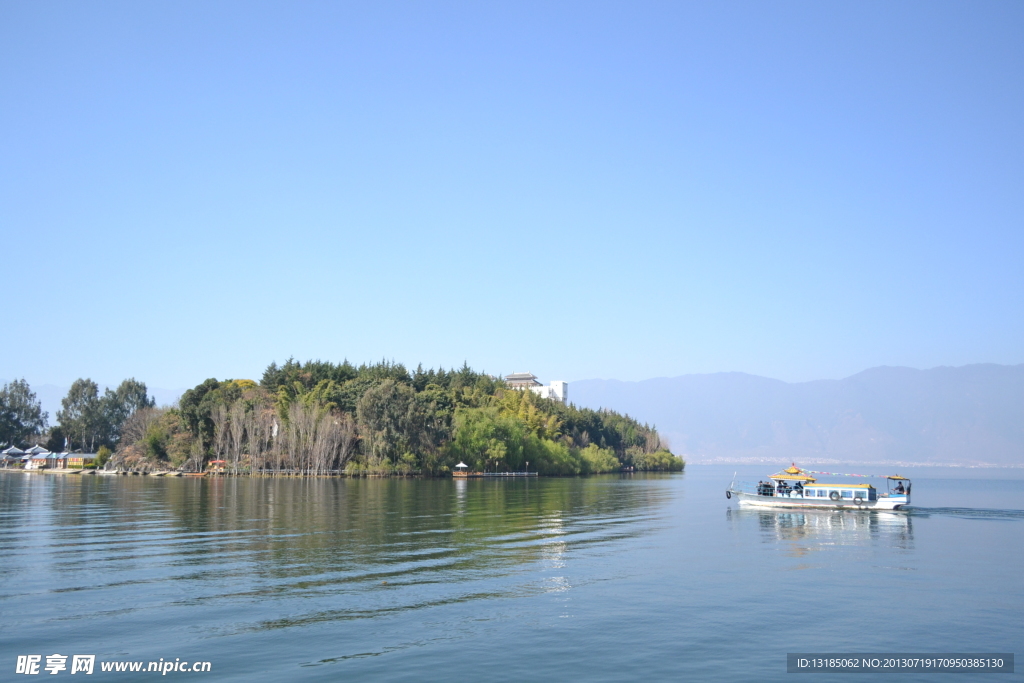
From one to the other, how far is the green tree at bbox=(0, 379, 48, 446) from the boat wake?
162 metres

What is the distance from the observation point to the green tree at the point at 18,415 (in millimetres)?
146625

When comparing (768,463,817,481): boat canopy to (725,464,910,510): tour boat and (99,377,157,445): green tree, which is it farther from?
(99,377,157,445): green tree

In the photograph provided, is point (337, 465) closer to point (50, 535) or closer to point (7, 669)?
point (50, 535)

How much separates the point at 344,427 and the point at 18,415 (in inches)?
3525

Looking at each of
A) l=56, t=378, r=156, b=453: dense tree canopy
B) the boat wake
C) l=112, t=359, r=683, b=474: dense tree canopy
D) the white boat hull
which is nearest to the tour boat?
the white boat hull

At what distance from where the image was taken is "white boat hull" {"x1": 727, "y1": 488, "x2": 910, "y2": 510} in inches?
2093

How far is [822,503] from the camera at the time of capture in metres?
54.6

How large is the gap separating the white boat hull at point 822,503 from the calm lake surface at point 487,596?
1095 cm

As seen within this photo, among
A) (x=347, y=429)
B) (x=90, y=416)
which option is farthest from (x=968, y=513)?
(x=90, y=416)

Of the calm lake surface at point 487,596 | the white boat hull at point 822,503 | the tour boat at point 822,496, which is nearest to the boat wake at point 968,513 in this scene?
the tour boat at point 822,496

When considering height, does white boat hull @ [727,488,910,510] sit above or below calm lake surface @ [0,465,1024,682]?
below

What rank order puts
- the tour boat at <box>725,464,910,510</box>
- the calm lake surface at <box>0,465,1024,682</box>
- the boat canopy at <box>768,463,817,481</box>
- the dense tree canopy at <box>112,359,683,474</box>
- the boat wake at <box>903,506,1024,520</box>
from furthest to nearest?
the dense tree canopy at <box>112,359,683,474</box> < the boat canopy at <box>768,463,817,481</box> < the boat wake at <box>903,506,1024,520</box> < the tour boat at <box>725,464,910,510</box> < the calm lake surface at <box>0,465,1024,682</box>

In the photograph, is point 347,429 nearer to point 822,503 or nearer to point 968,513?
point 822,503

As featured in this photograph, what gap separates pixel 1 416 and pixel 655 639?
167111 millimetres
